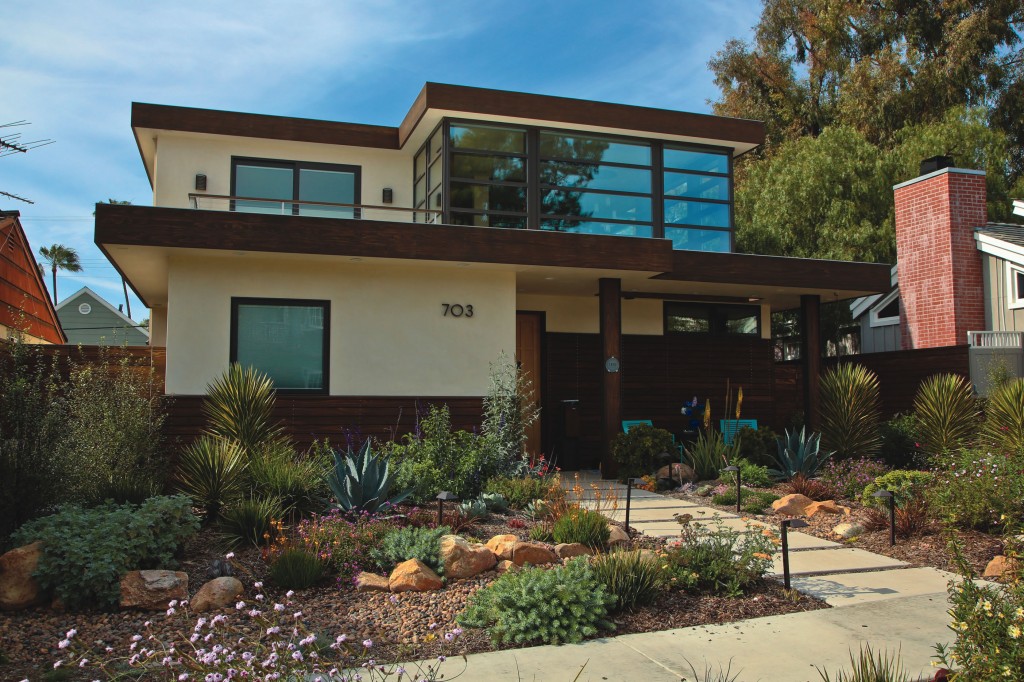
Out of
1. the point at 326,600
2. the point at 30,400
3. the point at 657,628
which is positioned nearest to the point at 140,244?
the point at 30,400

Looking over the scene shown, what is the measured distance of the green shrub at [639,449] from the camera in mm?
11961

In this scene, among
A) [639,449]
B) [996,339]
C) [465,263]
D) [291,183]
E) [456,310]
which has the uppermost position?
[291,183]

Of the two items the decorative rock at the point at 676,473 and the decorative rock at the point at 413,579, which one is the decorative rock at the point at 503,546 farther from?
the decorative rock at the point at 676,473

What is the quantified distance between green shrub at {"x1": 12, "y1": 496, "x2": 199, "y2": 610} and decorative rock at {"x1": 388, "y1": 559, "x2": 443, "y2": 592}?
1.76 m

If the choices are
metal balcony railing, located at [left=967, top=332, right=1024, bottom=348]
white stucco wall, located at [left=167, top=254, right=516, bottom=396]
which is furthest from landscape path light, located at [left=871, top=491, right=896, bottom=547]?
metal balcony railing, located at [left=967, top=332, right=1024, bottom=348]

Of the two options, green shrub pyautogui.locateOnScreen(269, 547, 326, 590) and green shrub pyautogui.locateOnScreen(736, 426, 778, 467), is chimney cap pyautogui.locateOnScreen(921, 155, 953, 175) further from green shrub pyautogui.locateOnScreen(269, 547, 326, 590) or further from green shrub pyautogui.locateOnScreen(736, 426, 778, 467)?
green shrub pyautogui.locateOnScreen(269, 547, 326, 590)

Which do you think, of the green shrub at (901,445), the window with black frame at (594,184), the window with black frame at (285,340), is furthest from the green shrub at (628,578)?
the green shrub at (901,445)

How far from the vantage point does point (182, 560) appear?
6.61 metres

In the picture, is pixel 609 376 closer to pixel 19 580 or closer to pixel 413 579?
pixel 413 579

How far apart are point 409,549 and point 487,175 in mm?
8447

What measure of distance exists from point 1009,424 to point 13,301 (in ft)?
68.1

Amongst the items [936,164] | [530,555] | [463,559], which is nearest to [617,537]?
[530,555]

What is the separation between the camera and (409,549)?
6.57 m

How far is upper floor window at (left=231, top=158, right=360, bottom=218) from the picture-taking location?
14.8 metres
